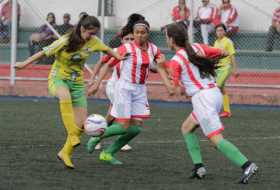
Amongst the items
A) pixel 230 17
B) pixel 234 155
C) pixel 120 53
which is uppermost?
pixel 120 53

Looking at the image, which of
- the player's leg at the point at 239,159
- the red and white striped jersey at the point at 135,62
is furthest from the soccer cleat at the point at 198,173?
the red and white striped jersey at the point at 135,62

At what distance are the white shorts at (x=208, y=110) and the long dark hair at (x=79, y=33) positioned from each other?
4.98 feet

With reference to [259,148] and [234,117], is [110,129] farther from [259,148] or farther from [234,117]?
[234,117]

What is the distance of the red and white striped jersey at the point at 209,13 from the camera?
2212 centimetres

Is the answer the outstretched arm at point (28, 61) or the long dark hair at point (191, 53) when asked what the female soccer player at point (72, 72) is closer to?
the outstretched arm at point (28, 61)

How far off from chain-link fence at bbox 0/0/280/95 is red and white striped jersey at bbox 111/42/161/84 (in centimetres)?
998

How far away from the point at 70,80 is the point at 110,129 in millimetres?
752

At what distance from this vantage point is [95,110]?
18281 millimetres

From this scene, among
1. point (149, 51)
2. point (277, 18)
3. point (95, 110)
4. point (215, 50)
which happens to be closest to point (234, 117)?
point (95, 110)

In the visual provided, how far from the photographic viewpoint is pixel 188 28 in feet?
70.7

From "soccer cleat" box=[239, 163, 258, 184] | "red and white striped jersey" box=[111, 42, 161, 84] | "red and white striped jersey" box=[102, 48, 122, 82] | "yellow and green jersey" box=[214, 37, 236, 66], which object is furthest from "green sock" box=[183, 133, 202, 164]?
Answer: "yellow and green jersey" box=[214, 37, 236, 66]

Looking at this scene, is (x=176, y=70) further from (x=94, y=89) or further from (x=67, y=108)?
(x=67, y=108)

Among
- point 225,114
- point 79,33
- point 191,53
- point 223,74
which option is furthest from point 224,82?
point 191,53

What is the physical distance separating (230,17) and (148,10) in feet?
7.19
